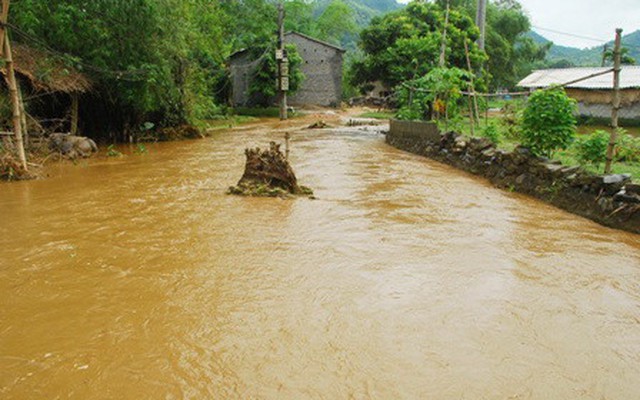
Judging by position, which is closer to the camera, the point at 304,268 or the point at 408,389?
the point at 408,389

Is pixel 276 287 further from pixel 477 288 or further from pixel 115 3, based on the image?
pixel 115 3

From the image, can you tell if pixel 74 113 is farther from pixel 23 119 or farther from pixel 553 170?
pixel 553 170

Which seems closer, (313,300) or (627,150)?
(313,300)

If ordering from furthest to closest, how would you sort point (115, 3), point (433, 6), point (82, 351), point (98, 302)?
point (433, 6) → point (115, 3) → point (98, 302) → point (82, 351)

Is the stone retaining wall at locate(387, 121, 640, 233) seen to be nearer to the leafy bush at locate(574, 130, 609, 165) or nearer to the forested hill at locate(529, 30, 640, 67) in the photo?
the leafy bush at locate(574, 130, 609, 165)

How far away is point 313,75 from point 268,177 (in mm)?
26574

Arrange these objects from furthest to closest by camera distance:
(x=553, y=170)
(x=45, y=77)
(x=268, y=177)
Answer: (x=45, y=77)
(x=268, y=177)
(x=553, y=170)

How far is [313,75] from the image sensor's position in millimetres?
33812

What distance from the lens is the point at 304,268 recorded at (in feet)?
16.5

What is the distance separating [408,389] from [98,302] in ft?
8.57

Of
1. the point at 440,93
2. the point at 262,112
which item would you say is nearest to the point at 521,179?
the point at 440,93

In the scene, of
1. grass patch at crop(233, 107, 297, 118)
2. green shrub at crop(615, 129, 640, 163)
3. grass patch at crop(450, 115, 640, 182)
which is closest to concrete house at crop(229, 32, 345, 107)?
grass patch at crop(233, 107, 297, 118)

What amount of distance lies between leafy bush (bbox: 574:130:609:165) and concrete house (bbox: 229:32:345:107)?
26.5m

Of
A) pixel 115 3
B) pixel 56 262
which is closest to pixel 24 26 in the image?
pixel 115 3
